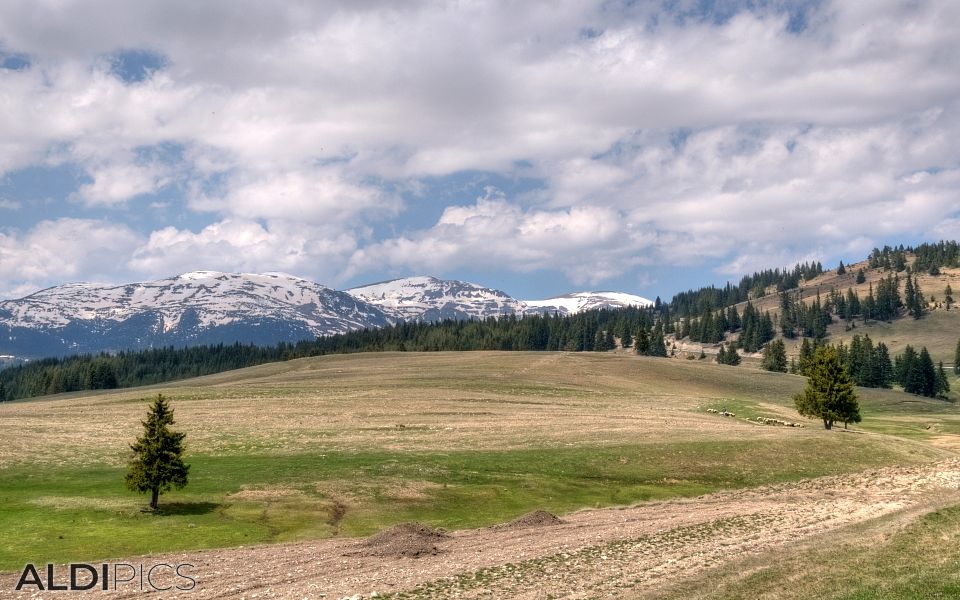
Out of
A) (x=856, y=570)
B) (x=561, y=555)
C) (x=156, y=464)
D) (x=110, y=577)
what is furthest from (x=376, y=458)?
(x=856, y=570)

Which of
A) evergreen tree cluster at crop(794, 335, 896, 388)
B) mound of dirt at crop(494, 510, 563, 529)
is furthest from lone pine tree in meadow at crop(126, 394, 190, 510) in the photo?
evergreen tree cluster at crop(794, 335, 896, 388)

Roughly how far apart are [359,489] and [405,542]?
15.9 m

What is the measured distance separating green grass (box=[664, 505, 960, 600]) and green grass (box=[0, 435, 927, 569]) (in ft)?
62.3

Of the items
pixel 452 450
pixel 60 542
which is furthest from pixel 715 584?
pixel 452 450

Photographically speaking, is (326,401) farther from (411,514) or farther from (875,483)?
(875,483)

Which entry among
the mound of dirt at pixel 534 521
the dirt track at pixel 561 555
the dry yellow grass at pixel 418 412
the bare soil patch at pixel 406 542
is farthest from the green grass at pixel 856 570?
the dry yellow grass at pixel 418 412

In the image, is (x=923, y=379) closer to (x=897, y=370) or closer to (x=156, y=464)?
(x=897, y=370)

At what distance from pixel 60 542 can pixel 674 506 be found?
36.2 m

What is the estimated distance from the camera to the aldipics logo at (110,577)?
27234 mm

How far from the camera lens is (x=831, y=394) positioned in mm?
84188

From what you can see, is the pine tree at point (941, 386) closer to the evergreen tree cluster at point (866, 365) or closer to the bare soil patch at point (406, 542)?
the evergreen tree cluster at point (866, 365)

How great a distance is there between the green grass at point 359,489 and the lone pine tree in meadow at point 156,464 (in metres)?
1.46

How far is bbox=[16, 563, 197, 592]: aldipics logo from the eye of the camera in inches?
1072

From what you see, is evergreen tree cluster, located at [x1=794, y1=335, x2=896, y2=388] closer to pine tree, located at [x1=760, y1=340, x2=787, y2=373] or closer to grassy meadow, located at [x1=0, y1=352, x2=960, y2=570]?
pine tree, located at [x1=760, y1=340, x2=787, y2=373]
